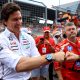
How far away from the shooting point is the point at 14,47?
3242 mm

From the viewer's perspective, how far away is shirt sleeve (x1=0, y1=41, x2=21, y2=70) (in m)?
2.99

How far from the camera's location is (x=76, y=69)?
5.21 meters

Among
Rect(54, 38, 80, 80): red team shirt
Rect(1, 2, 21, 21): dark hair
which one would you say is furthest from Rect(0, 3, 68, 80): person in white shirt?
Rect(54, 38, 80, 80): red team shirt

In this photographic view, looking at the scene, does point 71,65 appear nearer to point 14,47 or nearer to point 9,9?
point 14,47

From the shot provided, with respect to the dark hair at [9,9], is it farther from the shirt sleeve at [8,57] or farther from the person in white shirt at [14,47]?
the shirt sleeve at [8,57]

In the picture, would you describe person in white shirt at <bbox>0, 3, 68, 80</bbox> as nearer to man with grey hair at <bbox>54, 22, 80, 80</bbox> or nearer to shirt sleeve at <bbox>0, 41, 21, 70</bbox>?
shirt sleeve at <bbox>0, 41, 21, 70</bbox>

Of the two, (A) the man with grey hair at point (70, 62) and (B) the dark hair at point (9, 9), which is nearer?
(B) the dark hair at point (9, 9)

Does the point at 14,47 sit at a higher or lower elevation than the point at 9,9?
lower

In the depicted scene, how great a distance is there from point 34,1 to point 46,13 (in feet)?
2.00

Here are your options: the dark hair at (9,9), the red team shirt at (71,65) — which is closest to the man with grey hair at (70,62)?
the red team shirt at (71,65)

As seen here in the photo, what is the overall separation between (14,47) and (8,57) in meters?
0.22

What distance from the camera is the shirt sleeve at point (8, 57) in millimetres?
2991

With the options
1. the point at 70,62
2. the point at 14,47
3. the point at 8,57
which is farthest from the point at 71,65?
the point at 8,57

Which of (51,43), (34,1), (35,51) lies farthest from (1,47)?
(34,1)
